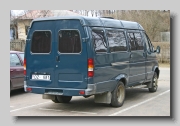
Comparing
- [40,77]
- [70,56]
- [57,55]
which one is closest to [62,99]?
[40,77]

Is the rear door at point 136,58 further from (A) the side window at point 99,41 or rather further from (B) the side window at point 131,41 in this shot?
(A) the side window at point 99,41

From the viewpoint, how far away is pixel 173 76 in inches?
292

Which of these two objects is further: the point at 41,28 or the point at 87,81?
the point at 41,28

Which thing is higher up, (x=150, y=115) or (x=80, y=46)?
(x=80, y=46)

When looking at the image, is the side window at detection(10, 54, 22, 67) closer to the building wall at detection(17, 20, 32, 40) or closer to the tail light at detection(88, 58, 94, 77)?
the tail light at detection(88, 58, 94, 77)

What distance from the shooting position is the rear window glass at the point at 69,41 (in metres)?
7.40

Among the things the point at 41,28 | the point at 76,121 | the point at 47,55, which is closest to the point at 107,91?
the point at 76,121

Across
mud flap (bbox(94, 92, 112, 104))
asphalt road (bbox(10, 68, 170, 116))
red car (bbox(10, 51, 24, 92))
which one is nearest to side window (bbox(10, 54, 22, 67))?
red car (bbox(10, 51, 24, 92))

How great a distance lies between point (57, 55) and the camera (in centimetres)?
759

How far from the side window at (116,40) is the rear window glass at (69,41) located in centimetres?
111

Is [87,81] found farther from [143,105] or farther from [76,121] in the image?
[143,105]

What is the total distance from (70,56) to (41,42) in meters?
1.01

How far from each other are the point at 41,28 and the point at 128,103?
11.5ft

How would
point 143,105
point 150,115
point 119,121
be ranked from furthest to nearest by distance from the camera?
point 143,105 < point 150,115 < point 119,121
